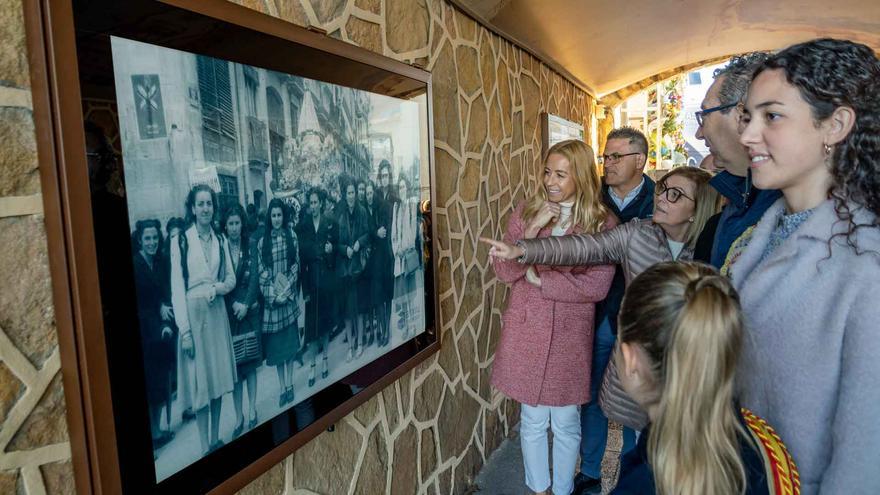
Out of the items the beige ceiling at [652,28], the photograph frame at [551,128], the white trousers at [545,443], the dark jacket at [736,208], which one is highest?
the beige ceiling at [652,28]

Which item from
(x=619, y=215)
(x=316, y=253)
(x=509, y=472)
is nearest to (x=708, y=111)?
(x=619, y=215)

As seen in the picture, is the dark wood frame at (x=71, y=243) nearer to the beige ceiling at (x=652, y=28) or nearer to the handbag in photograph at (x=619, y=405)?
the handbag in photograph at (x=619, y=405)

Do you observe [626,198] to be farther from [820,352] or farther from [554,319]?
[820,352]

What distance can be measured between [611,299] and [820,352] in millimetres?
1477

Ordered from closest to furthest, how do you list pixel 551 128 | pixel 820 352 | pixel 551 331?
pixel 820 352 < pixel 551 331 < pixel 551 128

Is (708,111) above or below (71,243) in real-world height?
above

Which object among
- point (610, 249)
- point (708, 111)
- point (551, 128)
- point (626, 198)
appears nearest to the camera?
point (708, 111)

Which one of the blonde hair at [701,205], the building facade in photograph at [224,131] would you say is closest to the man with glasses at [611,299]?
the blonde hair at [701,205]

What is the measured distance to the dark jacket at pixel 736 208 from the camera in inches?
64.6

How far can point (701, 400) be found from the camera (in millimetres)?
984

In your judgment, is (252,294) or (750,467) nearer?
(750,467)

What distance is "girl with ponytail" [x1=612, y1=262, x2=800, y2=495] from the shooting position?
0.98 m

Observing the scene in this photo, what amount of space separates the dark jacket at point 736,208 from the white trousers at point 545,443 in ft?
3.63

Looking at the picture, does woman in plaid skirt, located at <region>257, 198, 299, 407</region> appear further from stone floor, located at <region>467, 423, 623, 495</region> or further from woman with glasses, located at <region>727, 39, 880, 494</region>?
stone floor, located at <region>467, 423, 623, 495</region>
